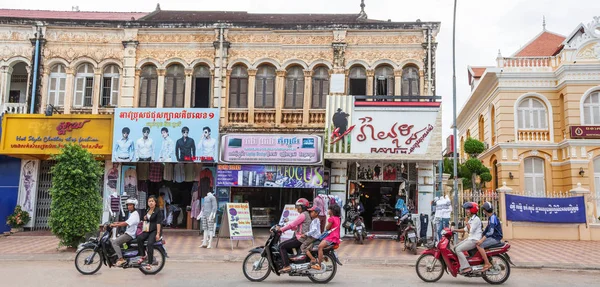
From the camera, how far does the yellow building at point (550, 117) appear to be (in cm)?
2270

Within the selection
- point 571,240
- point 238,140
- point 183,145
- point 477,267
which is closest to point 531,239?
point 571,240

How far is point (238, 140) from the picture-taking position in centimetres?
1778

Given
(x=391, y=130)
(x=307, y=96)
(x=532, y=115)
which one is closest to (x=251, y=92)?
(x=307, y=96)

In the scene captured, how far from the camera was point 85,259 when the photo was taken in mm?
10211

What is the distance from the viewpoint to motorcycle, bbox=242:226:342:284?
31.0 ft

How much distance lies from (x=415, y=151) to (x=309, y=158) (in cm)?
→ 361

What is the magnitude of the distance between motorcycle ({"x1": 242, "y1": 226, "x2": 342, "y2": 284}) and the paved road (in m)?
0.18

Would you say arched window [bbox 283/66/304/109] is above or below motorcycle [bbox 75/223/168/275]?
above

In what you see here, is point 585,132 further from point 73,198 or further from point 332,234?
point 73,198

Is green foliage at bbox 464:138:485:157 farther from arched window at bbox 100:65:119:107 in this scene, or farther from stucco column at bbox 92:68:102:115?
stucco column at bbox 92:68:102:115

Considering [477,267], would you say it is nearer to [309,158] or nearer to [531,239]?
[309,158]

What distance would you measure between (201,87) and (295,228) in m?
10.8

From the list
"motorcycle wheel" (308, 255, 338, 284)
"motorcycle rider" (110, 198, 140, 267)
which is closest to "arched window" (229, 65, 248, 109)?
"motorcycle rider" (110, 198, 140, 267)

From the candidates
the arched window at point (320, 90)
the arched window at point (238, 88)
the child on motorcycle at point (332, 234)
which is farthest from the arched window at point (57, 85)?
the child on motorcycle at point (332, 234)
